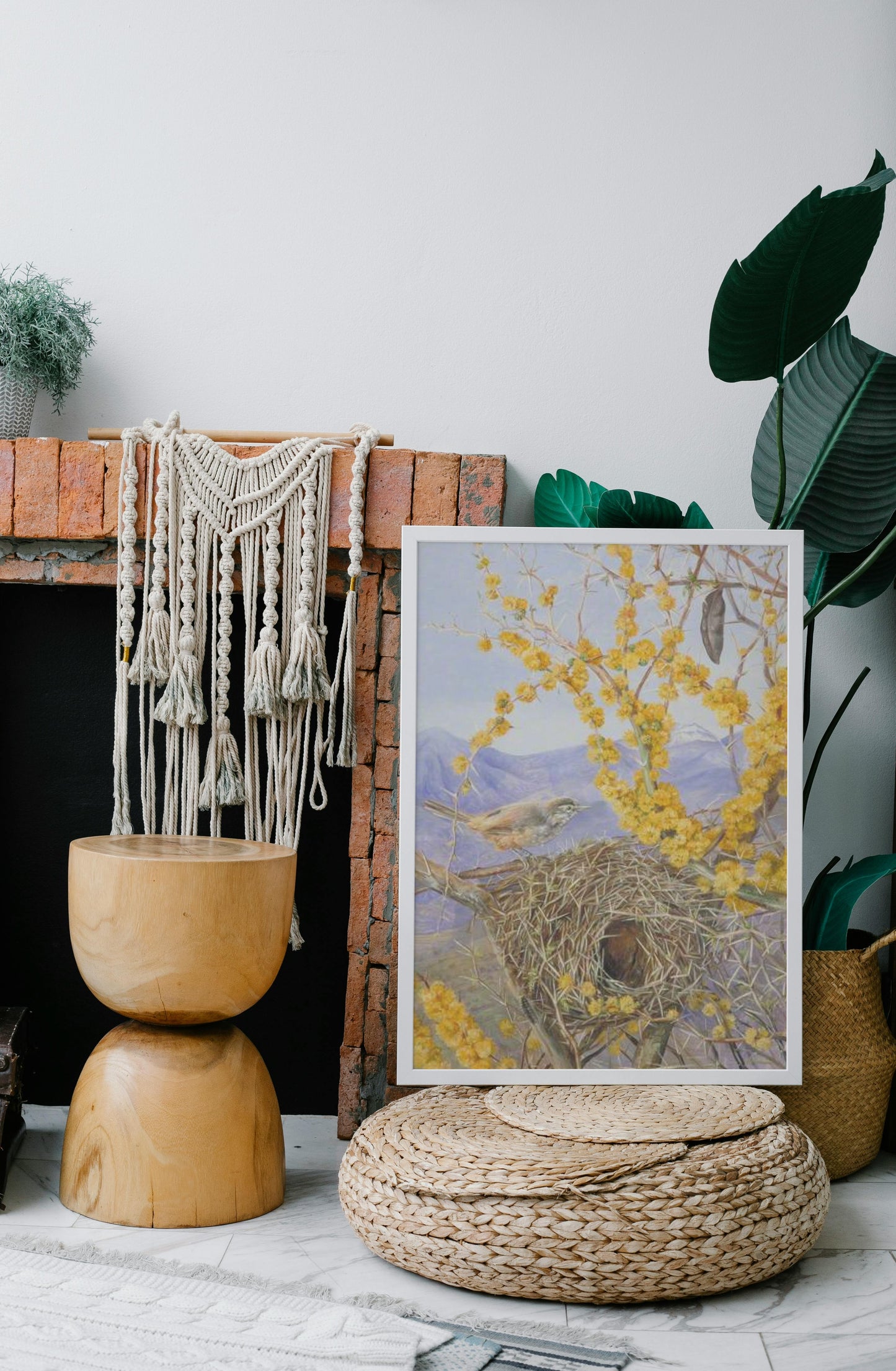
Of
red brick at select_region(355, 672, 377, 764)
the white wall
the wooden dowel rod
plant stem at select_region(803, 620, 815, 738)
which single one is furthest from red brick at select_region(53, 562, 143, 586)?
plant stem at select_region(803, 620, 815, 738)

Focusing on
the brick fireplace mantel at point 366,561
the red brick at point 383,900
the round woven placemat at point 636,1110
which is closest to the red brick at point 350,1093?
the brick fireplace mantel at point 366,561

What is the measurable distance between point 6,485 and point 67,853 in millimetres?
760

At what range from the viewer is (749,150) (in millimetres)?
2260

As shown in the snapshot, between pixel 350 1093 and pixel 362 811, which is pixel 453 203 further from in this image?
pixel 350 1093

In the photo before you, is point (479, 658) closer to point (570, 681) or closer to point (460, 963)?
point (570, 681)

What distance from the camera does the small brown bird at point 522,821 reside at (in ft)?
6.11

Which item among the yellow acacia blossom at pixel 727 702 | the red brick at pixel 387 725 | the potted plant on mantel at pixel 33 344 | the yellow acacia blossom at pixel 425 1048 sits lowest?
the yellow acacia blossom at pixel 425 1048

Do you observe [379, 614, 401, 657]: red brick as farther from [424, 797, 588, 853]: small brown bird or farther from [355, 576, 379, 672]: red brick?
[424, 797, 588, 853]: small brown bird

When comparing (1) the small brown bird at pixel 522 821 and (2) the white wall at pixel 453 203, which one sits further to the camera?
(2) the white wall at pixel 453 203

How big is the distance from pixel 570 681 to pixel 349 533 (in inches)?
20.0

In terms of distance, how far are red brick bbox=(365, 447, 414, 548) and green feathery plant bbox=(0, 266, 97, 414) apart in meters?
0.62

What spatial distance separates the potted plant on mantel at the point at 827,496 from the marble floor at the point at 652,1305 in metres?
0.19

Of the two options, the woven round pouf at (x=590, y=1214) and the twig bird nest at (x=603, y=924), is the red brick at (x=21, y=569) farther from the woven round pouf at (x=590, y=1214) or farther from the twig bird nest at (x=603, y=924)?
the woven round pouf at (x=590, y=1214)

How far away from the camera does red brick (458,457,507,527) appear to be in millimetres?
2053
